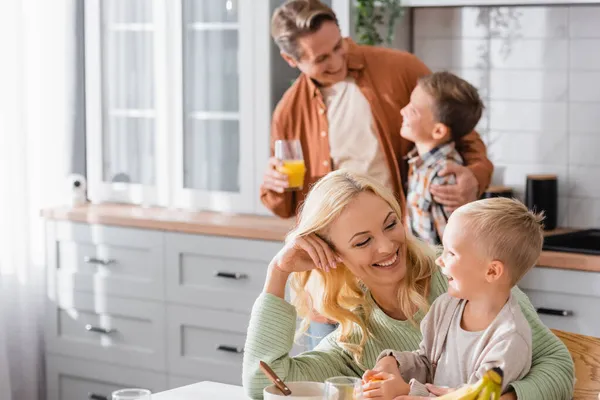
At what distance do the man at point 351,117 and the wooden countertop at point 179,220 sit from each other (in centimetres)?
27

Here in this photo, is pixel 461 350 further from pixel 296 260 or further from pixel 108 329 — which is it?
pixel 108 329

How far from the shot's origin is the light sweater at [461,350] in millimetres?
1784

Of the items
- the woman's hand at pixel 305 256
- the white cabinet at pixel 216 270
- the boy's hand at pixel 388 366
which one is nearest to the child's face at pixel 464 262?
the boy's hand at pixel 388 366

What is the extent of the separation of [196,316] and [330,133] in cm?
96

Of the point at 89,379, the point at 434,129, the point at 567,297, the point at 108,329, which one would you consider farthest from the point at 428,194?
the point at 89,379

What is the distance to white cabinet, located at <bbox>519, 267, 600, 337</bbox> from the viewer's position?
329cm

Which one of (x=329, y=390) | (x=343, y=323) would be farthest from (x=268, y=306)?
(x=329, y=390)

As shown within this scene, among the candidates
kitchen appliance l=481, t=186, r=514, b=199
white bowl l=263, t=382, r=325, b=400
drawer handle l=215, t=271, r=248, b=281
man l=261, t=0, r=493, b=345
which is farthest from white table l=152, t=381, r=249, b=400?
kitchen appliance l=481, t=186, r=514, b=199

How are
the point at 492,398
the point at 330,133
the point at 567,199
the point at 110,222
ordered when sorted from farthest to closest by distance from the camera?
the point at 110,222, the point at 567,199, the point at 330,133, the point at 492,398

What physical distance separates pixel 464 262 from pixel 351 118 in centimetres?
170

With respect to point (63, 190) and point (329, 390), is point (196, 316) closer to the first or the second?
point (63, 190)

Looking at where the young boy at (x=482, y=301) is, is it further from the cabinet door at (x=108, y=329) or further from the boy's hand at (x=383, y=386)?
the cabinet door at (x=108, y=329)

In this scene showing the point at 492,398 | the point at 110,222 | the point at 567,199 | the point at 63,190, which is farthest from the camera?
the point at 63,190

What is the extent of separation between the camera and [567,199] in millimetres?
3904
